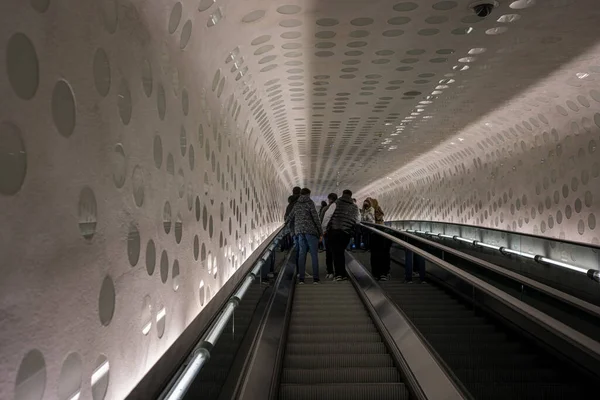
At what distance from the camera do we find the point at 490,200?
14.8 m

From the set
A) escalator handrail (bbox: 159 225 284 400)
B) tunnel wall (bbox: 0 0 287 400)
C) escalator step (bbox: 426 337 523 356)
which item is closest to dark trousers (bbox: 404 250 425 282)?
escalator step (bbox: 426 337 523 356)

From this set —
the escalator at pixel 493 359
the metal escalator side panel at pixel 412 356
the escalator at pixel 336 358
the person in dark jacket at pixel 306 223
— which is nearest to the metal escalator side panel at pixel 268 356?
the escalator at pixel 336 358

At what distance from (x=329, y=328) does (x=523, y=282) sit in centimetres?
268

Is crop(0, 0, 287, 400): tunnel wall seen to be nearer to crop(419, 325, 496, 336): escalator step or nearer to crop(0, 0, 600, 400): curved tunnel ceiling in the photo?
crop(0, 0, 600, 400): curved tunnel ceiling

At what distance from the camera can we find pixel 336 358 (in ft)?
16.6

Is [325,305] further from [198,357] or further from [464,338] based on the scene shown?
[198,357]

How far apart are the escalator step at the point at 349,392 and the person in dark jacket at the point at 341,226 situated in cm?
536

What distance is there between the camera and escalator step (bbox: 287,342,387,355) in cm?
553

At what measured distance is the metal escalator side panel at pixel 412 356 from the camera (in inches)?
152

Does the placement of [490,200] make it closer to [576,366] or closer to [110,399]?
[576,366]

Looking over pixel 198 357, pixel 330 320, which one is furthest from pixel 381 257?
pixel 198 357

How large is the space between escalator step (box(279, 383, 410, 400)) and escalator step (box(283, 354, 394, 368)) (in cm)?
75

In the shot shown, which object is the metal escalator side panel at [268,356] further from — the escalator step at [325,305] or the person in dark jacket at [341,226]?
the person in dark jacket at [341,226]

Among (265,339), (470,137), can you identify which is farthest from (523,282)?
(470,137)
